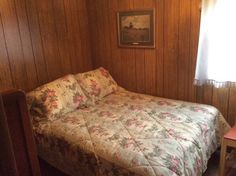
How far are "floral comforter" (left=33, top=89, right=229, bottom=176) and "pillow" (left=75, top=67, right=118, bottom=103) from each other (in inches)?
7.1

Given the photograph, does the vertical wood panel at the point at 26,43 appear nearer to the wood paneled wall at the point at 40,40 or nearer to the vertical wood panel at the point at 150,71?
the wood paneled wall at the point at 40,40

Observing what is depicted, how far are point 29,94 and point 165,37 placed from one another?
5.01 ft

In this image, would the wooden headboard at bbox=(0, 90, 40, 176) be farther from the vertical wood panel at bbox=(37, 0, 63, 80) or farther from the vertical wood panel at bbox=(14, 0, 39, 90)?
the vertical wood panel at bbox=(37, 0, 63, 80)

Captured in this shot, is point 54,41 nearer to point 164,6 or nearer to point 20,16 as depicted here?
point 20,16

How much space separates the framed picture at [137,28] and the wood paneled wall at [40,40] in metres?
0.55

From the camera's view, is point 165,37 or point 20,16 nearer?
point 20,16

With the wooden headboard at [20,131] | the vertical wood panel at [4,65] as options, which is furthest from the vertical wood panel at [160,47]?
the wooden headboard at [20,131]

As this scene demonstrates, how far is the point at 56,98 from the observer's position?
7.46ft

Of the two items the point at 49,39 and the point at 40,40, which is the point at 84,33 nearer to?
the point at 49,39

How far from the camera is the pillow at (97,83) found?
8.50 ft

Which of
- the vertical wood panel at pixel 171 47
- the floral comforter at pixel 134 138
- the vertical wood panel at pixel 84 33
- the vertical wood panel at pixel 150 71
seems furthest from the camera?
the vertical wood panel at pixel 84 33

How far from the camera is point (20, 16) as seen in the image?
2311mm

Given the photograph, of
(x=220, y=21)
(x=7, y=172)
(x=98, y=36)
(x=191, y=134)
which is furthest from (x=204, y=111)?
(x=7, y=172)

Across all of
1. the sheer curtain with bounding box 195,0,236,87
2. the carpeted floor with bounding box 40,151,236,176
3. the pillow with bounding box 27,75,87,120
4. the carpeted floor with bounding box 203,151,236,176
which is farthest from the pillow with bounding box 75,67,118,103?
the carpeted floor with bounding box 203,151,236,176
